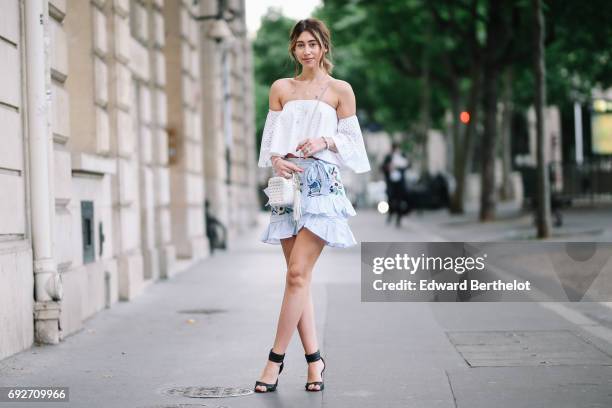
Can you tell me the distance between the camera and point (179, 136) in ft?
52.2

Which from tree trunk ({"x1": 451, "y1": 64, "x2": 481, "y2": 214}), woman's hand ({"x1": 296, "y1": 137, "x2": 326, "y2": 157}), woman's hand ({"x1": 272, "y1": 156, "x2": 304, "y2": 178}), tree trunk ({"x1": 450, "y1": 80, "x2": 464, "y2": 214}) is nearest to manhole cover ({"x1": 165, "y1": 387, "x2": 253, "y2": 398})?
woman's hand ({"x1": 272, "y1": 156, "x2": 304, "y2": 178})

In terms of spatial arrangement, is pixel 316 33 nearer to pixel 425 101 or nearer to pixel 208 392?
pixel 208 392

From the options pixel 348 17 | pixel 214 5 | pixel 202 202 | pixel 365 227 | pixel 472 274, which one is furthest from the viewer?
pixel 348 17

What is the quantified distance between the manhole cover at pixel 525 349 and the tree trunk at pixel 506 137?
26.3m

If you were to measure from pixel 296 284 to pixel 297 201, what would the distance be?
451 millimetres

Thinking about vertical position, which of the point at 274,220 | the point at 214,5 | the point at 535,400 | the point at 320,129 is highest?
the point at 214,5

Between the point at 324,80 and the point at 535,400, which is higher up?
the point at 324,80

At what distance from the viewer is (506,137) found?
36.3 m

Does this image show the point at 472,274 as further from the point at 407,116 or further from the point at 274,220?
the point at 407,116

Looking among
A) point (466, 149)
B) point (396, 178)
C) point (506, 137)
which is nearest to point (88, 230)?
point (396, 178)

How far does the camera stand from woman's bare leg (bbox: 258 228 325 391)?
5.98 meters

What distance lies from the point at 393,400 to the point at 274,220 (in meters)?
1.12

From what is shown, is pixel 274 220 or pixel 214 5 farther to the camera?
pixel 214 5

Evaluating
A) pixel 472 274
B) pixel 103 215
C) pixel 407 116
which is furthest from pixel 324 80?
pixel 407 116
